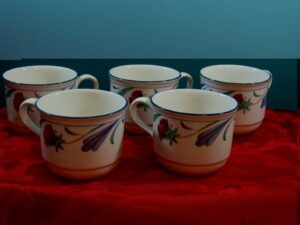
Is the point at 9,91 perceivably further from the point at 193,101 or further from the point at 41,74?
the point at 193,101

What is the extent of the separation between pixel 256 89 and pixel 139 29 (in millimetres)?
298

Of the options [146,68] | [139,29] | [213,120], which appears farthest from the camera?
[139,29]

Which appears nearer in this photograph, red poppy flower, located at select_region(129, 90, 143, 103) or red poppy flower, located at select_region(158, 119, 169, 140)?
red poppy flower, located at select_region(158, 119, 169, 140)

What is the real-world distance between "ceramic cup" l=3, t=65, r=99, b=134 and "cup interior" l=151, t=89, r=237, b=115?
Result: 0.14 meters

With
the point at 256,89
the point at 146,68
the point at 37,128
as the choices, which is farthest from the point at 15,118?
the point at 256,89

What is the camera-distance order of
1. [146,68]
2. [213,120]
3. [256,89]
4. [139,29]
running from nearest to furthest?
[213,120]
[256,89]
[146,68]
[139,29]

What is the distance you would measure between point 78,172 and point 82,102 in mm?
118

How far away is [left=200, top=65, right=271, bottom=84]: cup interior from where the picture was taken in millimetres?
679

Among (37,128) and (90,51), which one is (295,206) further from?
(90,51)

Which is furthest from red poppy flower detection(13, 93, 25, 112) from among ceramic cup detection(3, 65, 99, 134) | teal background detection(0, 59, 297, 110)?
teal background detection(0, 59, 297, 110)

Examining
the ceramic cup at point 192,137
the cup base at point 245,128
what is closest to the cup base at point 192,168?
the ceramic cup at point 192,137

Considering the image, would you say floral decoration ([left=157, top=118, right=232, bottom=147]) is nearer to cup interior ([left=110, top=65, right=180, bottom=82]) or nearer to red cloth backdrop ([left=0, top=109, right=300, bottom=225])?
red cloth backdrop ([left=0, top=109, right=300, bottom=225])

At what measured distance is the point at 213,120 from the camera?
477mm

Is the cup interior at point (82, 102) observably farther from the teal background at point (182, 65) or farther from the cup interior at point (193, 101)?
the teal background at point (182, 65)
